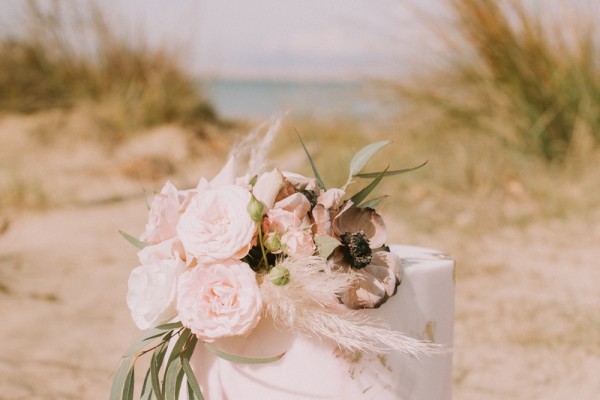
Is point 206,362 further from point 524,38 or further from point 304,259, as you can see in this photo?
point 524,38

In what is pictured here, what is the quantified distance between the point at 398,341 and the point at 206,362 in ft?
1.13

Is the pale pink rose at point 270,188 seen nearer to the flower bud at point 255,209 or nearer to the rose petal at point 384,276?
the flower bud at point 255,209

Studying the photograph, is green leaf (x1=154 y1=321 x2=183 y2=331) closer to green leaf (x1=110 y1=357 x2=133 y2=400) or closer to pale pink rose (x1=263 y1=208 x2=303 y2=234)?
green leaf (x1=110 y1=357 x2=133 y2=400)

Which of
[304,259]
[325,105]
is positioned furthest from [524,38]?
Answer: [304,259]

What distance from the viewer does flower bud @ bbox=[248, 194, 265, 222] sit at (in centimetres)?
110

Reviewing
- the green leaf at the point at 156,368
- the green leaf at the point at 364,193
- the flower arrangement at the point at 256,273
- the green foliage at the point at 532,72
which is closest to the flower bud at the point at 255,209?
the flower arrangement at the point at 256,273

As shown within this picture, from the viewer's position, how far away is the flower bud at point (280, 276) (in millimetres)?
1089

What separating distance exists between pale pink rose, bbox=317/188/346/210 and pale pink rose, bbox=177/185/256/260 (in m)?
0.13

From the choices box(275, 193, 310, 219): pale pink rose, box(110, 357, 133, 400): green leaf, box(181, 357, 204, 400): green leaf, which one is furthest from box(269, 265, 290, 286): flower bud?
box(110, 357, 133, 400): green leaf

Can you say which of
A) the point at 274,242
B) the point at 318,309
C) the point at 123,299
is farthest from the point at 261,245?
the point at 123,299

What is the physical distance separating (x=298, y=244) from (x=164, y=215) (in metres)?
0.26

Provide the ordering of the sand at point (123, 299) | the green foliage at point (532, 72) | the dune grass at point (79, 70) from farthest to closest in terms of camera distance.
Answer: the dune grass at point (79, 70) → the green foliage at point (532, 72) → the sand at point (123, 299)

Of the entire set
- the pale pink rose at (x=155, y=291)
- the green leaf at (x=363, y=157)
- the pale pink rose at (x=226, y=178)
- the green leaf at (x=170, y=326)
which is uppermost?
the green leaf at (x=363, y=157)

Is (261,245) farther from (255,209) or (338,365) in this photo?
(338,365)
